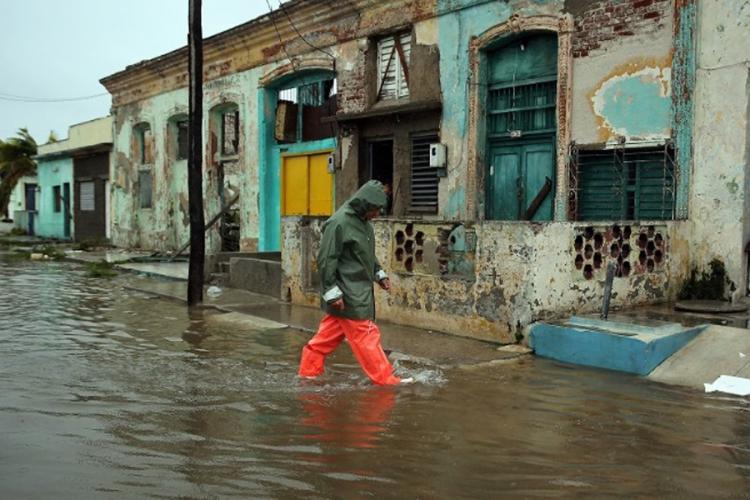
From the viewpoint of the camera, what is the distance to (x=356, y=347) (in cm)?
623

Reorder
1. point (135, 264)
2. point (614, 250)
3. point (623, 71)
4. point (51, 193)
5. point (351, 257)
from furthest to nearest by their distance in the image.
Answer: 1. point (51, 193)
2. point (135, 264)
3. point (623, 71)
4. point (614, 250)
5. point (351, 257)

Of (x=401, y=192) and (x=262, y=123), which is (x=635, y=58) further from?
(x=262, y=123)

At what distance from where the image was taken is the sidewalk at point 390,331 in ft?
23.8

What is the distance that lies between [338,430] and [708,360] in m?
3.76

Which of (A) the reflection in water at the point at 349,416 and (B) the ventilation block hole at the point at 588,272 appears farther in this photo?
(B) the ventilation block hole at the point at 588,272

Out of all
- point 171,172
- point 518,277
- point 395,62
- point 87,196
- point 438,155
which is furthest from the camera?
point 87,196

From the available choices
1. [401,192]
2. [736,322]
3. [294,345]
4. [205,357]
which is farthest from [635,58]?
[205,357]

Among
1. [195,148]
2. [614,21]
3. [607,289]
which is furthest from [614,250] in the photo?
[195,148]

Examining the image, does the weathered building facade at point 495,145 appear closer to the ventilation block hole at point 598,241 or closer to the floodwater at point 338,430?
the ventilation block hole at point 598,241

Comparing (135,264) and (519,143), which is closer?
(519,143)

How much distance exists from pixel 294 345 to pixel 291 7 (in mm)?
9810

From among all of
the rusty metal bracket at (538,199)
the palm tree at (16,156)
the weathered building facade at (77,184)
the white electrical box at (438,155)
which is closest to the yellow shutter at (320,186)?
the white electrical box at (438,155)

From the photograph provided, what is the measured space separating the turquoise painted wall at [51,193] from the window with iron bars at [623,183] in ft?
80.8

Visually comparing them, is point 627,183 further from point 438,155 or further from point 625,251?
point 438,155
